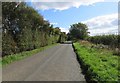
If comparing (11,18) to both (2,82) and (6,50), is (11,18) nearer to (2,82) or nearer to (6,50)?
(6,50)

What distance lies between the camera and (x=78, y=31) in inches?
5595

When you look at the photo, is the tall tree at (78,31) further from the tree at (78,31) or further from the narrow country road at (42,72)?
the narrow country road at (42,72)

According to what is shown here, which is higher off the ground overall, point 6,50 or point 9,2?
point 9,2

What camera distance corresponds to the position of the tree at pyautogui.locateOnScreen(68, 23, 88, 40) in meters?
136

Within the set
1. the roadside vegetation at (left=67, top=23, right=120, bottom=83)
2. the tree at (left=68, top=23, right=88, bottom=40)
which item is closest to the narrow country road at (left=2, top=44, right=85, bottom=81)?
the roadside vegetation at (left=67, top=23, right=120, bottom=83)

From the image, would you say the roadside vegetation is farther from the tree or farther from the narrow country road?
the narrow country road

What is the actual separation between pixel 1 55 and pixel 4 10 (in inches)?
287

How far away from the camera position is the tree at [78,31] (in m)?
136

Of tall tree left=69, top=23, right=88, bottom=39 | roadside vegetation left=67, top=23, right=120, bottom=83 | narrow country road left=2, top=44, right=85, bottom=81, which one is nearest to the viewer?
roadside vegetation left=67, top=23, right=120, bottom=83

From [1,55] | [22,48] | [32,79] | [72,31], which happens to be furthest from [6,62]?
[72,31]

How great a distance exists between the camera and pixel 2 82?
11242mm

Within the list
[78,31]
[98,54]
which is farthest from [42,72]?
[78,31]

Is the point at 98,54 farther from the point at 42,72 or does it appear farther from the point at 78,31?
the point at 78,31

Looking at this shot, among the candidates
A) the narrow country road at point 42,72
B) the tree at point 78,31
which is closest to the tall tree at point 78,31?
the tree at point 78,31
